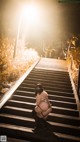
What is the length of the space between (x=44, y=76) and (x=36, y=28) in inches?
466

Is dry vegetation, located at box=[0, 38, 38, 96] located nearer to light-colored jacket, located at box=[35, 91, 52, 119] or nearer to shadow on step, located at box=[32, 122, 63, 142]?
shadow on step, located at box=[32, 122, 63, 142]

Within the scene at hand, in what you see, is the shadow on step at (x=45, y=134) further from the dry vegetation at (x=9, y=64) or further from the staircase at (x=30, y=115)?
the dry vegetation at (x=9, y=64)

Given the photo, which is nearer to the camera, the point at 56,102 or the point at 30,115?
the point at 30,115

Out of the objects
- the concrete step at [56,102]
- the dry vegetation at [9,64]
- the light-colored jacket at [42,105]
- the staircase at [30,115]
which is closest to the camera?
the light-colored jacket at [42,105]

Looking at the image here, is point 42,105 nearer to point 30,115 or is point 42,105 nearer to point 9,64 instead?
point 30,115

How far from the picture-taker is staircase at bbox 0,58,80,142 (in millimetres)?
6258

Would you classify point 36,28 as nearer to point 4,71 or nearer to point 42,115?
point 4,71

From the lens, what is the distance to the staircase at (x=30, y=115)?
626 centimetres

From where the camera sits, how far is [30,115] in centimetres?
719

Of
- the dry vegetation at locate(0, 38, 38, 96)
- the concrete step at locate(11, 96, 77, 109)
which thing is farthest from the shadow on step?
the dry vegetation at locate(0, 38, 38, 96)

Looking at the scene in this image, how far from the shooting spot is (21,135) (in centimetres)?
625

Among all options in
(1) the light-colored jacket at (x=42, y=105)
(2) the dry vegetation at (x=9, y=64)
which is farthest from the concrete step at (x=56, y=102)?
(1) the light-colored jacket at (x=42, y=105)

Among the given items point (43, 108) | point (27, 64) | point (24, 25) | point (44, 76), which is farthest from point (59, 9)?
point (43, 108)

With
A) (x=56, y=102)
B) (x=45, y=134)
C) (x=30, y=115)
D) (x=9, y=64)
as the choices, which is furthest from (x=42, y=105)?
(x=9, y=64)
